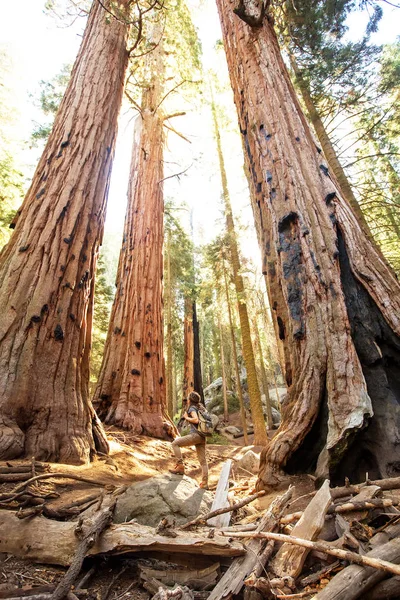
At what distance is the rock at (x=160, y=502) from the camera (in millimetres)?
2324

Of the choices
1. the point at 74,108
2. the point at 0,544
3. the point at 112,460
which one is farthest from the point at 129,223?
the point at 0,544

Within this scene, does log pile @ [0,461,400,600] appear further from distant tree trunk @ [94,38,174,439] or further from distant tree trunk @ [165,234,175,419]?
distant tree trunk @ [165,234,175,419]

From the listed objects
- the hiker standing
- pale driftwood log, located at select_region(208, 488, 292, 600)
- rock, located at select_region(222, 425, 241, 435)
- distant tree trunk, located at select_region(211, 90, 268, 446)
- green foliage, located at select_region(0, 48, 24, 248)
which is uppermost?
green foliage, located at select_region(0, 48, 24, 248)

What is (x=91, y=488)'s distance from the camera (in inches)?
114

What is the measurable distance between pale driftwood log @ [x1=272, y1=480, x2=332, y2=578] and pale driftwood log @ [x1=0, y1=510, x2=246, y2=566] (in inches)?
9.4

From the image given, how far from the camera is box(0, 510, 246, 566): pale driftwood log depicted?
177cm

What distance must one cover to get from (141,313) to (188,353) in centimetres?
842

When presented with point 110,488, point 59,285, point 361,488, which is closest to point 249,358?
point 59,285

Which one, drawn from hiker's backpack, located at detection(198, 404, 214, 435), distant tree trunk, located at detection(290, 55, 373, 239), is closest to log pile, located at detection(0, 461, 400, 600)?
hiker's backpack, located at detection(198, 404, 214, 435)

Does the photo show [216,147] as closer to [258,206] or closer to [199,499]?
[258,206]

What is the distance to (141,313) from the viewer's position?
24.1 feet

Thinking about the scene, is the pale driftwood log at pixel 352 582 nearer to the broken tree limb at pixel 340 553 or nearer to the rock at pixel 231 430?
the broken tree limb at pixel 340 553

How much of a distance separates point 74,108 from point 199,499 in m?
5.45

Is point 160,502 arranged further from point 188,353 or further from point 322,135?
point 188,353
